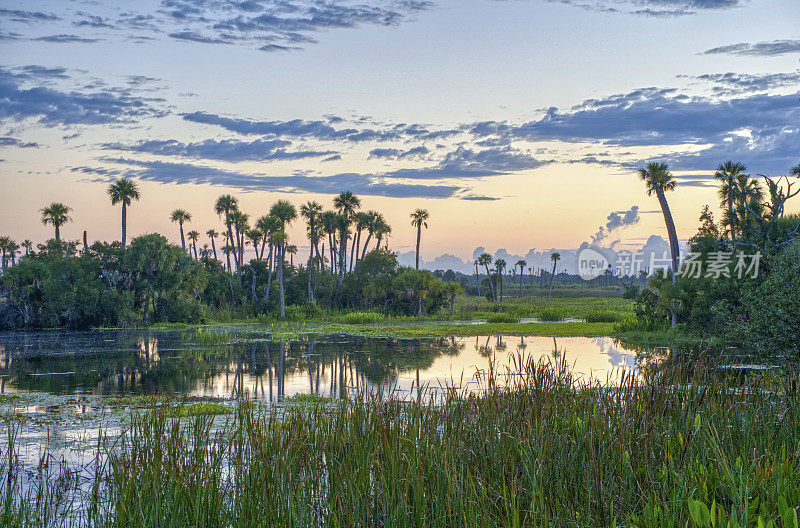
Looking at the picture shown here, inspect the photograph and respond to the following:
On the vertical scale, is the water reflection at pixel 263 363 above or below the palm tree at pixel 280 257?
below

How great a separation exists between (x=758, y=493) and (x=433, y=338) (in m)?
32.9

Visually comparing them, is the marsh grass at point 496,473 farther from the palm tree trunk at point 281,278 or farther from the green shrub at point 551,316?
the palm tree trunk at point 281,278

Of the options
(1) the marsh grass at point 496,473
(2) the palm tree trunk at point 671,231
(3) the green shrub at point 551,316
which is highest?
(2) the palm tree trunk at point 671,231

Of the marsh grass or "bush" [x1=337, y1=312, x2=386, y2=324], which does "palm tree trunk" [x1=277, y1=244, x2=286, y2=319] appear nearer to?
"bush" [x1=337, y1=312, x2=386, y2=324]

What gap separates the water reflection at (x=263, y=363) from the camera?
18656 mm

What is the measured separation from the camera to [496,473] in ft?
21.0

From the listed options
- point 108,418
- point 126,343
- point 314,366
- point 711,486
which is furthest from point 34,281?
point 711,486

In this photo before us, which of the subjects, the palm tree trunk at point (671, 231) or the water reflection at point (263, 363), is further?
the palm tree trunk at point (671, 231)

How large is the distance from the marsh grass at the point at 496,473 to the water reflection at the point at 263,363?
5.11 m

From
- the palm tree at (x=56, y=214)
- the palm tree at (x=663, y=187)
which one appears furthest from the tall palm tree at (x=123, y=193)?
the palm tree at (x=663, y=187)

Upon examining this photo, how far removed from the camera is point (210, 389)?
18500mm

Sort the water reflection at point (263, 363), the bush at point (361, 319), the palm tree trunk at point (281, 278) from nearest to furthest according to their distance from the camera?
1. the water reflection at point (263, 363)
2. the bush at point (361, 319)
3. the palm tree trunk at point (281, 278)

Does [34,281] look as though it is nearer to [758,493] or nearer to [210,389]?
[210,389]

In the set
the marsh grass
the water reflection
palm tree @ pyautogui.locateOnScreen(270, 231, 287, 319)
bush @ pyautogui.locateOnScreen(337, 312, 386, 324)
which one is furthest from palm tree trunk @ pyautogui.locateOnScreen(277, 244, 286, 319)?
the marsh grass
